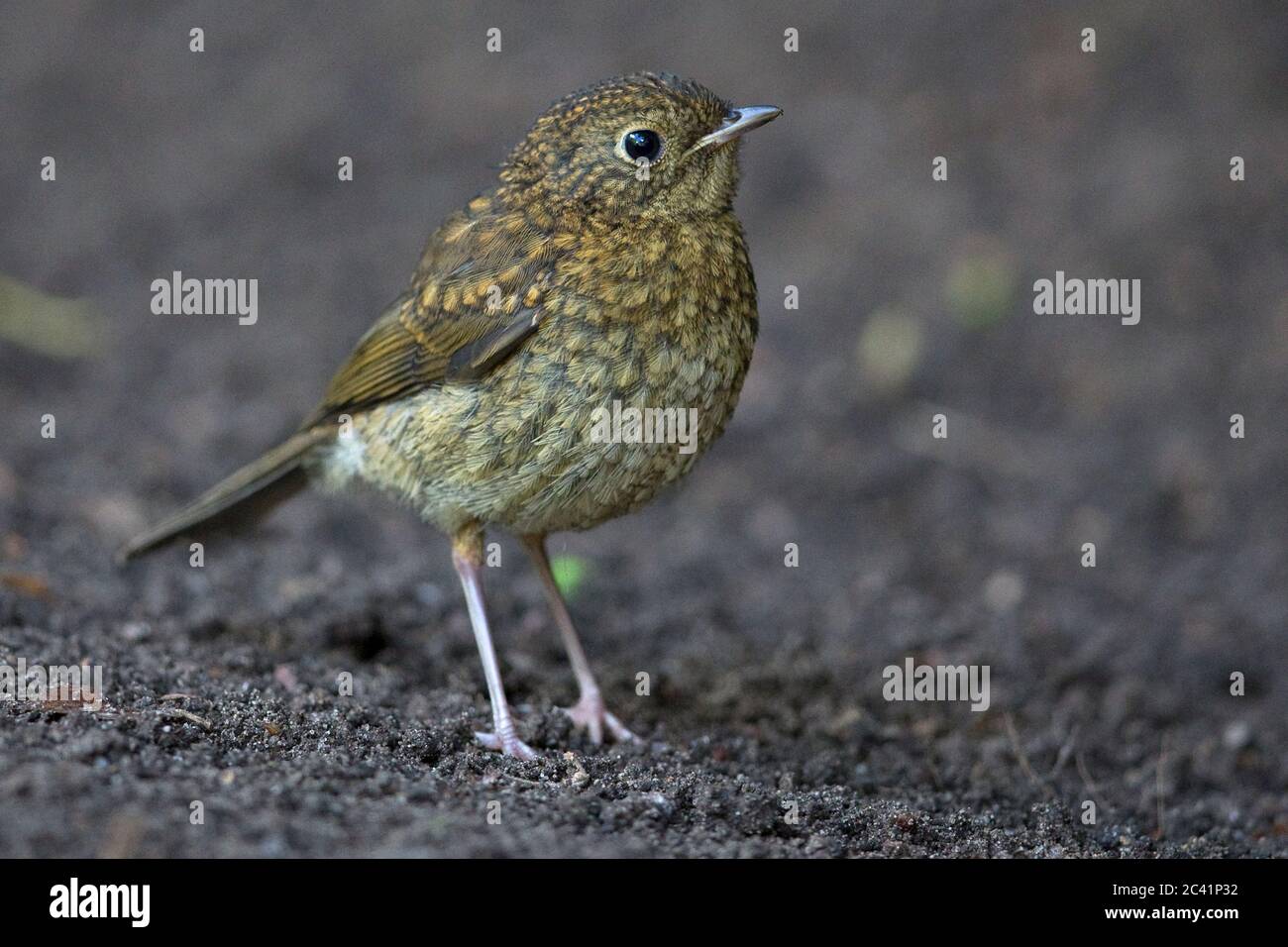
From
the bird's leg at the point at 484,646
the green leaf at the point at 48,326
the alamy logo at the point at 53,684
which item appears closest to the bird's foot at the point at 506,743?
the bird's leg at the point at 484,646

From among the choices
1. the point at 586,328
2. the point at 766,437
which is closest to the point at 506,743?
the point at 586,328

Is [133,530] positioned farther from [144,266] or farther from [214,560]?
[144,266]

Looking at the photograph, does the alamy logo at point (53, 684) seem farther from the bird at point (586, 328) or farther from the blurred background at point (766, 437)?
the bird at point (586, 328)

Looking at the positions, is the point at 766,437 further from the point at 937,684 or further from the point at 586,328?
the point at 586,328

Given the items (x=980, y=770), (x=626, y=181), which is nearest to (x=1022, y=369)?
(x=980, y=770)

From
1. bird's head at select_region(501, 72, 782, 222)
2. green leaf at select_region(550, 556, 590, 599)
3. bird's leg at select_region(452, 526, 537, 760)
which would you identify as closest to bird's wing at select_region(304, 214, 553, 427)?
bird's head at select_region(501, 72, 782, 222)
